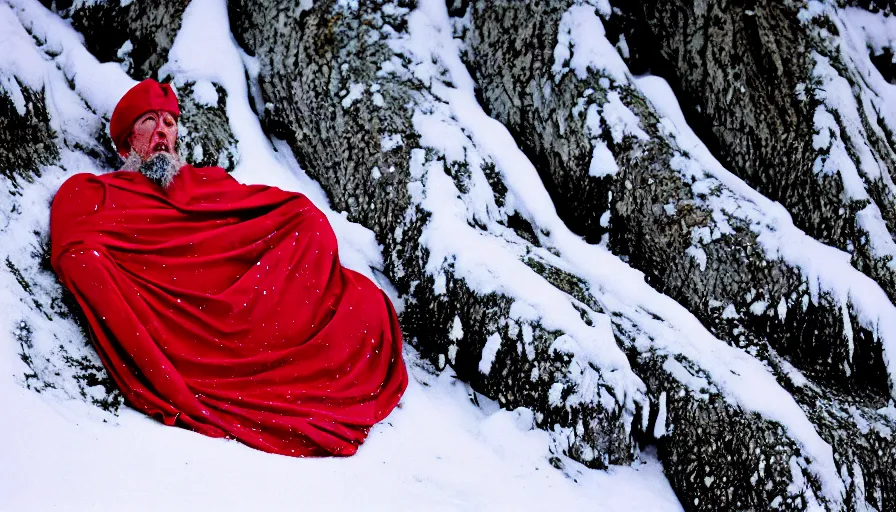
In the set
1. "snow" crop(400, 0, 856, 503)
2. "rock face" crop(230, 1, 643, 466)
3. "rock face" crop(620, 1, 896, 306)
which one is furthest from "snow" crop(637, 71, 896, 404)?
"rock face" crop(230, 1, 643, 466)

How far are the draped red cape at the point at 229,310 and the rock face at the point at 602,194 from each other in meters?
0.19

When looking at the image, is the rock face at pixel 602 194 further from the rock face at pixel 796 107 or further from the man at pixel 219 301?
the man at pixel 219 301

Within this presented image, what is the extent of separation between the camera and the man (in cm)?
242

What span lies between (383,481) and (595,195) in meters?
2.06

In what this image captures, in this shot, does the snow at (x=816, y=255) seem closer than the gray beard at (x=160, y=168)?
No

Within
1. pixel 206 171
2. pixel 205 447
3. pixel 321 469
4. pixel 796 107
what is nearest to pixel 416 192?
pixel 206 171

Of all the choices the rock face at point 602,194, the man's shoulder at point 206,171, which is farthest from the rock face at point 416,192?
the man's shoulder at point 206,171

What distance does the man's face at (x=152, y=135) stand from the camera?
3070mm

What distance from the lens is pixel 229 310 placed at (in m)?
2.67

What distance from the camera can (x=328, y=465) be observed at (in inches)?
94.4

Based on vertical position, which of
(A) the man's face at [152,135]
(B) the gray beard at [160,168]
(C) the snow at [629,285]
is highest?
(A) the man's face at [152,135]

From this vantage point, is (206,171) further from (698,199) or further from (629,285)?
(698,199)

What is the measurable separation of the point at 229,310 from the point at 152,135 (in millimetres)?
1001

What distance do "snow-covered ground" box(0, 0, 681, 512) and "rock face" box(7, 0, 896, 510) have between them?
0.14 feet
